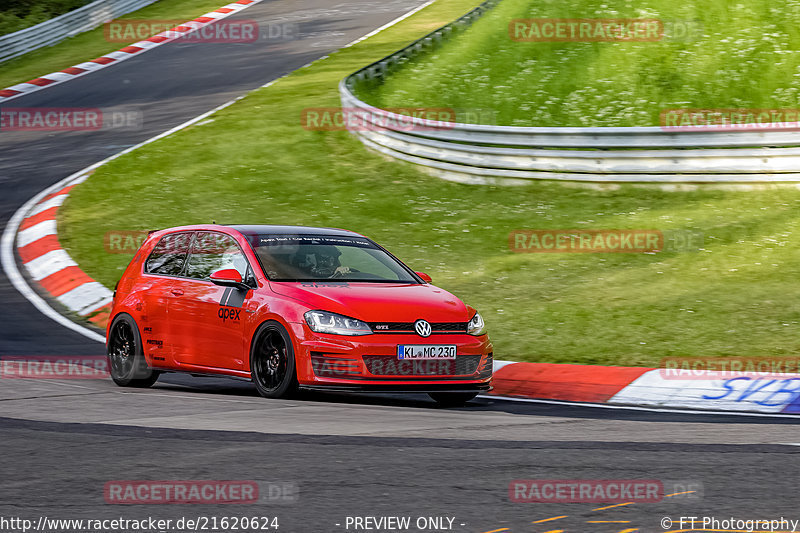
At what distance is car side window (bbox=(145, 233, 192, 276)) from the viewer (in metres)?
10.6

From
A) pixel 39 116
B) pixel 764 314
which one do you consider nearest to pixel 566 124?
pixel 764 314

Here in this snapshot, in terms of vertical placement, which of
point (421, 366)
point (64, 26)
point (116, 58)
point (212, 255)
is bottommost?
point (116, 58)

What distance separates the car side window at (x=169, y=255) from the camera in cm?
1059

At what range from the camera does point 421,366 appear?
911 cm

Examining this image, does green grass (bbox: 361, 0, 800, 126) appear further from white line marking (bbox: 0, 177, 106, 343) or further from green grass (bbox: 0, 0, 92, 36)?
green grass (bbox: 0, 0, 92, 36)

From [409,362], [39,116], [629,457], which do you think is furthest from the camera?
[39,116]

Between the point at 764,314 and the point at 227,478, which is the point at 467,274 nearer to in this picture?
the point at 764,314

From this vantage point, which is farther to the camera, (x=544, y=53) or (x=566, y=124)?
Answer: (x=544, y=53)

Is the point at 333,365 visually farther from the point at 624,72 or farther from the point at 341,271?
the point at 624,72

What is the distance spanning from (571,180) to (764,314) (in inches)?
242

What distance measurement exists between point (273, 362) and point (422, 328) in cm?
125

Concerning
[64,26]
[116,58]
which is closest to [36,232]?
[116,58]

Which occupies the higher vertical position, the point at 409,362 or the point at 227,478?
the point at 227,478

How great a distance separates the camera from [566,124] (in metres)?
19.1
